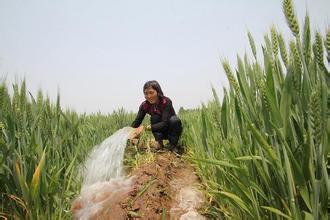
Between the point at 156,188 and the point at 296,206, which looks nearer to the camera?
the point at 296,206

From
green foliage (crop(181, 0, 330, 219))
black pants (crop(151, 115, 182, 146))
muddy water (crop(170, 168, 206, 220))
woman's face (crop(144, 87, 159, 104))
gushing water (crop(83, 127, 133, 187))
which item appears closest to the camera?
green foliage (crop(181, 0, 330, 219))

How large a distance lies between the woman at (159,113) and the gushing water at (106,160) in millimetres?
327

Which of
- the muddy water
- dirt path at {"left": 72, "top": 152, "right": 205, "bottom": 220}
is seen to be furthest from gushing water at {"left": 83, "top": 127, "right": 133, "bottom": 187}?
the muddy water

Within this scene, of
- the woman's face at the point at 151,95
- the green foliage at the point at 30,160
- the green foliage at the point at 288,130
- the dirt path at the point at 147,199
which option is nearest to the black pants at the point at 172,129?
the woman's face at the point at 151,95

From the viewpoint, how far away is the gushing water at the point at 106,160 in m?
2.65

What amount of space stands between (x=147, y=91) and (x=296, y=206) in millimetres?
2509

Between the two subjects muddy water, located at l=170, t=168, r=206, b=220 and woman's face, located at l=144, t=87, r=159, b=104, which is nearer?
muddy water, located at l=170, t=168, r=206, b=220

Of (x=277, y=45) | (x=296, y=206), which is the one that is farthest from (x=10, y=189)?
(x=277, y=45)

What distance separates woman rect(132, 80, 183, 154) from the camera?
3331 mm

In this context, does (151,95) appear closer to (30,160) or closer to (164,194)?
(164,194)

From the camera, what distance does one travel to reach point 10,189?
1.58 m

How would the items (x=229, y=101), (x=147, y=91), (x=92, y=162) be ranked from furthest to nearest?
1. (x=147, y=91)
2. (x=92, y=162)
3. (x=229, y=101)

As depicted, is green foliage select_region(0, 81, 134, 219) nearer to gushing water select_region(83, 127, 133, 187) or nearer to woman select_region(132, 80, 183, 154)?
gushing water select_region(83, 127, 133, 187)

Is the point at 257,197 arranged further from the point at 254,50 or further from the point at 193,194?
the point at 193,194
